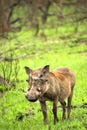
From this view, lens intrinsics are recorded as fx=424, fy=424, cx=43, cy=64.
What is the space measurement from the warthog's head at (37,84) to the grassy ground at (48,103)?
96cm

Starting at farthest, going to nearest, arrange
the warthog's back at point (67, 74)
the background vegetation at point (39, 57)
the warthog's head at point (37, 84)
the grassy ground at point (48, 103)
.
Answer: the background vegetation at point (39, 57) → the warthog's back at point (67, 74) → the grassy ground at point (48, 103) → the warthog's head at point (37, 84)

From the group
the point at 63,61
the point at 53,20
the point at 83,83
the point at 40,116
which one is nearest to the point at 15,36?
the point at 53,20

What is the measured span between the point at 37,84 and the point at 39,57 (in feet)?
41.1

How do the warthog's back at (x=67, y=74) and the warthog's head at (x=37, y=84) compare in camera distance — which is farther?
the warthog's back at (x=67, y=74)

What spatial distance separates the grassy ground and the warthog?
362 mm

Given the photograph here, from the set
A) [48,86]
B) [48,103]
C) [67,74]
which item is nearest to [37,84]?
[48,86]

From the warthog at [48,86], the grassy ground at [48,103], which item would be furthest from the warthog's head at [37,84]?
the grassy ground at [48,103]

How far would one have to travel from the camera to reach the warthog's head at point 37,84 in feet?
22.3

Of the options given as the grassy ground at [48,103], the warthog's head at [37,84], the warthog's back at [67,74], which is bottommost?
the grassy ground at [48,103]

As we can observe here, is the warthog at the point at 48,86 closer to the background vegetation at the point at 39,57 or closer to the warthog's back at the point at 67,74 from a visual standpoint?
the warthog's back at the point at 67,74

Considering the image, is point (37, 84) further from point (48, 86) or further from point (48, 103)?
point (48, 103)

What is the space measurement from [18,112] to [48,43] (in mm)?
13721

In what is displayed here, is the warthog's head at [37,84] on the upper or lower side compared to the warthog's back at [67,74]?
upper

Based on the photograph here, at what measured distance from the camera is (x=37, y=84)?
700cm
